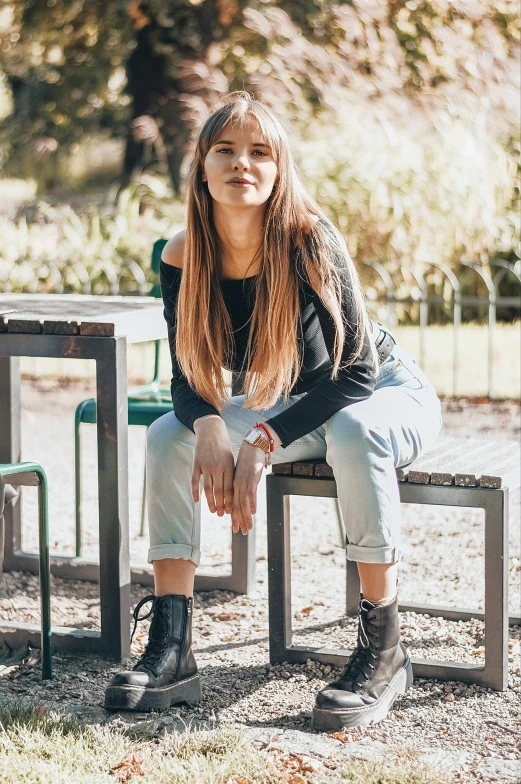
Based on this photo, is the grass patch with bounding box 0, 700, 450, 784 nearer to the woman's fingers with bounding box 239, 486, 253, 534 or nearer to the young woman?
the young woman

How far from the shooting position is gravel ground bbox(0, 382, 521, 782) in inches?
110

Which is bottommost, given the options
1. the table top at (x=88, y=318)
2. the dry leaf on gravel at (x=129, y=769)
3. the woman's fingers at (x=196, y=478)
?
the dry leaf on gravel at (x=129, y=769)

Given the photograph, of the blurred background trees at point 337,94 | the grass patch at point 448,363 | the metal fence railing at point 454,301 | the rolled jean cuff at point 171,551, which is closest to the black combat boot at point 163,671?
the rolled jean cuff at point 171,551

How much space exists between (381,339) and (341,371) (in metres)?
0.31

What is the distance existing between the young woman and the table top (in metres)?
0.20

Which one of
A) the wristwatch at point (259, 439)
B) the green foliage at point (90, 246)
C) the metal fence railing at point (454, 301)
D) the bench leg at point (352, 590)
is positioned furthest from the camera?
the green foliage at point (90, 246)

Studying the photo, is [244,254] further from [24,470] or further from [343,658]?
[343,658]

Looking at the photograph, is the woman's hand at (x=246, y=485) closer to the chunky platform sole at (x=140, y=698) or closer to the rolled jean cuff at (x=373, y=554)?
the rolled jean cuff at (x=373, y=554)

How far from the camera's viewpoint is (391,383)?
127 inches

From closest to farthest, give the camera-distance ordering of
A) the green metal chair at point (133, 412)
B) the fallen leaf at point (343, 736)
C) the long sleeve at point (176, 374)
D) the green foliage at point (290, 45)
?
the fallen leaf at point (343, 736) < the long sleeve at point (176, 374) < the green metal chair at point (133, 412) < the green foliage at point (290, 45)

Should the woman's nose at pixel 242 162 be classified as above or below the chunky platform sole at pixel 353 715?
above

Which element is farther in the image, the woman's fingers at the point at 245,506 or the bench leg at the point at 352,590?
the bench leg at the point at 352,590

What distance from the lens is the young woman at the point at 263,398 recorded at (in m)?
2.89

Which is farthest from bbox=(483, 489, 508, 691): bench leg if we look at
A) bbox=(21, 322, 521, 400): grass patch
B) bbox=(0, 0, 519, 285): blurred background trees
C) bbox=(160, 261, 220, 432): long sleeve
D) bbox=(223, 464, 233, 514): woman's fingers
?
bbox=(0, 0, 519, 285): blurred background trees
